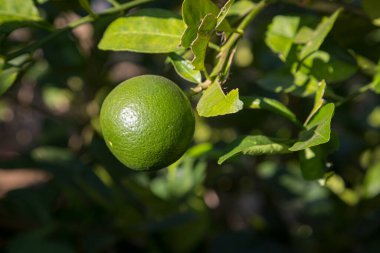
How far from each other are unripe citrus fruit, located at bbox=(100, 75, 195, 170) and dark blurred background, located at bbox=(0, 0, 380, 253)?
35 cm

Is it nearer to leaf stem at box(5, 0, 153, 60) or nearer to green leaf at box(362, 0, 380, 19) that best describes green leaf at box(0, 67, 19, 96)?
leaf stem at box(5, 0, 153, 60)

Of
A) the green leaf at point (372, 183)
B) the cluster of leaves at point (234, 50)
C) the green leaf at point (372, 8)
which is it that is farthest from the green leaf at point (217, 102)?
the green leaf at point (372, 183)

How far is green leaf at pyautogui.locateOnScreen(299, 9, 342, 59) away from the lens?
84 centimetres

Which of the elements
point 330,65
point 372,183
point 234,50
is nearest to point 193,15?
point 234,50

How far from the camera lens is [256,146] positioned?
737mm

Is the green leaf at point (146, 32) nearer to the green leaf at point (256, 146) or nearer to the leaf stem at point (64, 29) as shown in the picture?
the leaf stem at point (64, 29)

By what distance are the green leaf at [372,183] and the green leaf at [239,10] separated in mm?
727

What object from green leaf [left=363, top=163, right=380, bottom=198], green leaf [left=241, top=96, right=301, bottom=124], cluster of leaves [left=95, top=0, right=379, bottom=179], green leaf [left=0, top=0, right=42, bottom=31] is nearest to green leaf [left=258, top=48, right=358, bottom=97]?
cluster of leaves [left=95, top=0, right=379, bottom=179]

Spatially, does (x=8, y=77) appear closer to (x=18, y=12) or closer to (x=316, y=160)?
(x=18, y=12)

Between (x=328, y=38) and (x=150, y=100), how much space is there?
0.37 metres

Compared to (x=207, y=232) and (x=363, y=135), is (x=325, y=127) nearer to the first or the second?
(x=207, y=232)

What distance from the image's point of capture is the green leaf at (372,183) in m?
1.47

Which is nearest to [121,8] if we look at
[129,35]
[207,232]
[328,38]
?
[129,35]

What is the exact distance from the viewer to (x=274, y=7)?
4.35 feet
